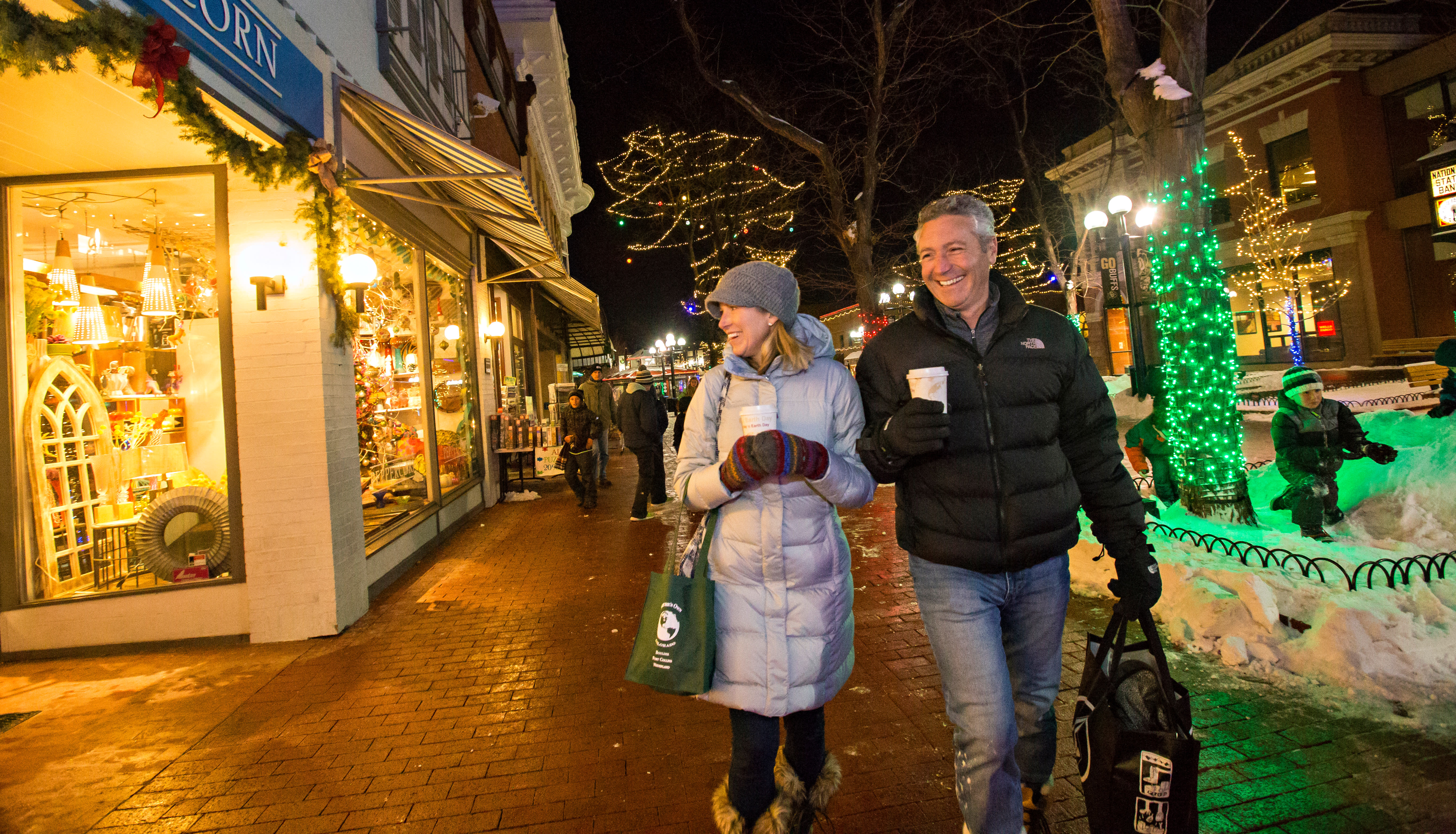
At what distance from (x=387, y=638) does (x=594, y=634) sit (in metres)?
1.59

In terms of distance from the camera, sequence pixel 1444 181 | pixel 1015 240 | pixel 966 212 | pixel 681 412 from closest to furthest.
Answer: pixel 966 212 < pixel 1444 181 < pixel 681 412 < pixel 1015 240

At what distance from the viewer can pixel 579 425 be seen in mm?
10898

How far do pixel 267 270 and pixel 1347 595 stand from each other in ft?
24.2

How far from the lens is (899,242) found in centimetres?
2195

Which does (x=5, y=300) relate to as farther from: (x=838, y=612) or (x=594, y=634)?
(x=838, y=612)

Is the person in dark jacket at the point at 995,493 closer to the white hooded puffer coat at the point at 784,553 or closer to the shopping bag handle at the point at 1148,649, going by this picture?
the shopping bag handle at the point at 1148,649

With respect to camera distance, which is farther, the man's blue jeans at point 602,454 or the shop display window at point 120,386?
the man's blue jeans at point 602,454

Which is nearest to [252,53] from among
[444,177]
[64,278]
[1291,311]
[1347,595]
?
[444,177]

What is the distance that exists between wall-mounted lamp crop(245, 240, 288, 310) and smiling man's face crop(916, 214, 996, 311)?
5054 mm

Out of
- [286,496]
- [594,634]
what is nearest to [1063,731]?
[594,634]

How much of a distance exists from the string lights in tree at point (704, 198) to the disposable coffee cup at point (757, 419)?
68.9 feet

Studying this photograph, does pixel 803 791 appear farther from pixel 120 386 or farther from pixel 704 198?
pixel 704 198

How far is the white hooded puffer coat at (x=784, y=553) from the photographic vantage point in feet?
7.97

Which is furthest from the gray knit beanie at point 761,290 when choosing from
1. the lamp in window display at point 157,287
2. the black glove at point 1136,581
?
the lamp in window display at point 157,287
